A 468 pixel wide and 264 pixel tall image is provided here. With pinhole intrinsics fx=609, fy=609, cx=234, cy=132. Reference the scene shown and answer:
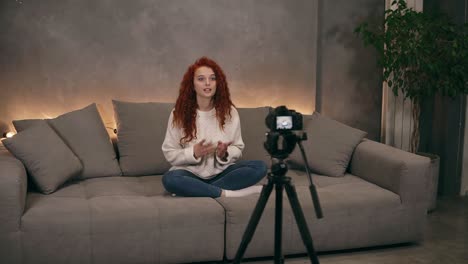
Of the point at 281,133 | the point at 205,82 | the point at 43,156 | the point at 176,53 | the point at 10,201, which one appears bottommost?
the point at 10,201

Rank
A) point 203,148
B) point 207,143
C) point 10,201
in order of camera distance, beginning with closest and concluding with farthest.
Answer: point 10,201 < point 203,148 < point 207,143

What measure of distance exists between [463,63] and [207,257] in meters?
2.32

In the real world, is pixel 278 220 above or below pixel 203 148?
below

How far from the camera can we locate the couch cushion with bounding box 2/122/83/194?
3506 millimetres

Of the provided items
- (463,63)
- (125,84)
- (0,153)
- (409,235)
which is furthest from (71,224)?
(463,63)

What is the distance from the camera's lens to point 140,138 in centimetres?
409

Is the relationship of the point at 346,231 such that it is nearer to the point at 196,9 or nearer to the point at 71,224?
the point at 71,224

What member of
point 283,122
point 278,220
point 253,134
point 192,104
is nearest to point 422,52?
point 253,134

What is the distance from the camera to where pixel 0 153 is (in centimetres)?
361

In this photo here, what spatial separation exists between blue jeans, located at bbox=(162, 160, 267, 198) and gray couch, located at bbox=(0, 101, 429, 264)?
70mm

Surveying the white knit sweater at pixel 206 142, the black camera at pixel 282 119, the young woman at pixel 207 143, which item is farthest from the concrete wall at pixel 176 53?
the black camera at pixel 282 119

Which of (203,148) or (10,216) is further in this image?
(203,148)

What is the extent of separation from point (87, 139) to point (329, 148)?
1624mm

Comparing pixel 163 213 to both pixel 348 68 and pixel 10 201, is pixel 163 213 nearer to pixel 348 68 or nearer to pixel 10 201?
pixel 10 201
